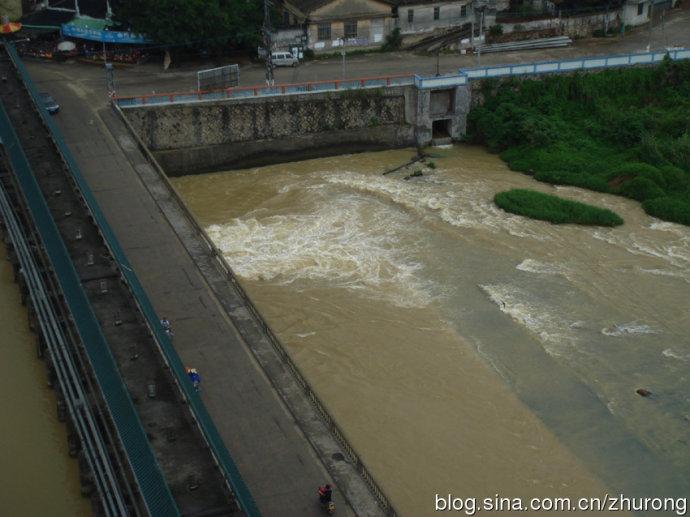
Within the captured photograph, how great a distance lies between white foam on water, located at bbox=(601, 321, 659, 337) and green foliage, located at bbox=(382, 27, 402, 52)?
28.4 meters

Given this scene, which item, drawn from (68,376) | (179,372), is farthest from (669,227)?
(68,376)

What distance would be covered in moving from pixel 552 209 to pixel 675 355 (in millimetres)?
11955

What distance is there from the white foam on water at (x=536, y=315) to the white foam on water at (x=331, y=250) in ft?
8.99

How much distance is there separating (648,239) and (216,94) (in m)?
21.6

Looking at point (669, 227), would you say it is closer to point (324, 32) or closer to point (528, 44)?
point (528, 44)

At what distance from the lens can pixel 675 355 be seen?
3225 cm

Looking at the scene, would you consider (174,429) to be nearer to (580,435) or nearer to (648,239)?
(580,435)

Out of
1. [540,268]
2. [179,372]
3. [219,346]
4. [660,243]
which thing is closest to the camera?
[179,372]

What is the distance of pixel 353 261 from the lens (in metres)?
38.6

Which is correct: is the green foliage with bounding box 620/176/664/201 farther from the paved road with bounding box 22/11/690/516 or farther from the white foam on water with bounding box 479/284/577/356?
the paved road with bounding box 22/11/690/516

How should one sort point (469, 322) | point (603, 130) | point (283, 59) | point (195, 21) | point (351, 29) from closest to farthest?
1. point (469, 322)
2. point (603, 130)
3. point (195, 21)
4. point (283, 59)
5. point (351, 29)

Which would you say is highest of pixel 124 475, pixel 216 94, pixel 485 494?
pixel 216 94

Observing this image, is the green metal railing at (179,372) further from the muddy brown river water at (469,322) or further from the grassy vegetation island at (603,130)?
the grassy vegetation island at (603,130)

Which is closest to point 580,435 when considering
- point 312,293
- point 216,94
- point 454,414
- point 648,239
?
point 454,414
